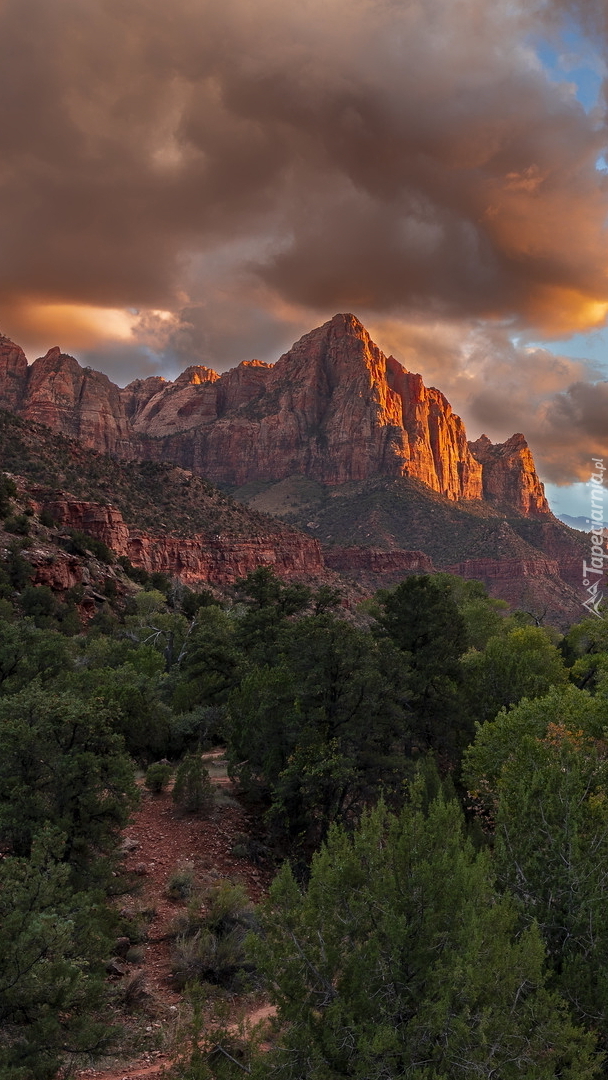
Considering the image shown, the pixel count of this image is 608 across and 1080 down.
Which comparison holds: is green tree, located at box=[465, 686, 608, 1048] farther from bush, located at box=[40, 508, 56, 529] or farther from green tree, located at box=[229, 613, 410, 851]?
bush, located at box=[40, 508, 56, 529]

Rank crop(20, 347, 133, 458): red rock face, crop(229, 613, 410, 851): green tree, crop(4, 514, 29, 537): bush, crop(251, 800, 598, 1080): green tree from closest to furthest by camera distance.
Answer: crop(251, 800, 598, 1080): green tree
crop(229, 613, 410, 851): green tree
crop(4, 514, 29, 537): bush
crop(20, 347, 133, 458): red rock face

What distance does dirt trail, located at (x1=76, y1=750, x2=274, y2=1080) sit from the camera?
33.4ft

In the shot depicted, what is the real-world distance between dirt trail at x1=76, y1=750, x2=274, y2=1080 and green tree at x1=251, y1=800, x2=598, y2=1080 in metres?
4.13

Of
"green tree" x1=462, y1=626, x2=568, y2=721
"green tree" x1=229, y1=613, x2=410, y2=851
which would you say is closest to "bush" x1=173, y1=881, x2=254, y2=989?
"green tree" x1=229, y1=613, x2=410, y2=851

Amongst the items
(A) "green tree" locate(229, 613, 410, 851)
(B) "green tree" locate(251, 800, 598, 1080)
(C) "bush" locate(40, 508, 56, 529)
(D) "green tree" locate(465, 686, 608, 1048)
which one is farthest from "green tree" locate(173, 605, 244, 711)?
(C) "bush" locate(40, 508, 56, 529)

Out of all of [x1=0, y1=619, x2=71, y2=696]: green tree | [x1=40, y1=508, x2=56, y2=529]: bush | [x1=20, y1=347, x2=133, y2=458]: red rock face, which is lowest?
[x1=0, y1=619, x2=71, y2=696]: green tree

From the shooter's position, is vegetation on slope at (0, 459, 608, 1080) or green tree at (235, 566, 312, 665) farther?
green tree at (235, 566, 312, 665)

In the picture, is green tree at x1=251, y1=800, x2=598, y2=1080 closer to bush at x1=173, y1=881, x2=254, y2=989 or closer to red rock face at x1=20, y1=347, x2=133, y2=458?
bush at x1=173, y1=881, x2=254, y2=989

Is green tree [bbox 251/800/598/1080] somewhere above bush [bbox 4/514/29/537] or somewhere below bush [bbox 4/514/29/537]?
below

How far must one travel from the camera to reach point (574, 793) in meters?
11.1

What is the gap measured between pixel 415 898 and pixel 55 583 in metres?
48.8

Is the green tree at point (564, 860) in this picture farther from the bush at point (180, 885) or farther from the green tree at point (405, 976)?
the bush at point (180, 885)

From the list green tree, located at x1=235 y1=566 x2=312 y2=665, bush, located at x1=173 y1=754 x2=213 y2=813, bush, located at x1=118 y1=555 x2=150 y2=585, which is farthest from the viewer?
bush, located at x1=118 y1=555 x2=150 y2=585

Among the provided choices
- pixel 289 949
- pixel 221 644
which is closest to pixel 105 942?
pixel 289 949
